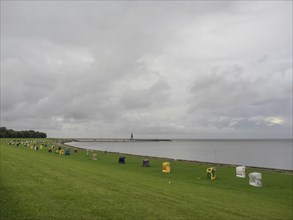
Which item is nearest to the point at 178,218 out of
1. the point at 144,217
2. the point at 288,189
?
the point at 144,217

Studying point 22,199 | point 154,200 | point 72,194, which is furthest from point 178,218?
point 22,199

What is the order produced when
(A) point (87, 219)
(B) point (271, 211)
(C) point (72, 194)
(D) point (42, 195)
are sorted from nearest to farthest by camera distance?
(A) point (87, 219), (D) point (42, 195), (C) point (72, 194), (B) point (271, 211)

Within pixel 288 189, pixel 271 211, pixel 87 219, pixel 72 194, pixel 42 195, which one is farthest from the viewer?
pixel 288 189

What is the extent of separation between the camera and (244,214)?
513 inches

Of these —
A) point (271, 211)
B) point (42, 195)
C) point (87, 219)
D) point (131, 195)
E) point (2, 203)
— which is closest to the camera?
point (87, 219)

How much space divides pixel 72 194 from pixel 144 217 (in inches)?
143

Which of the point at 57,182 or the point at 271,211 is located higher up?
the point at 57,182

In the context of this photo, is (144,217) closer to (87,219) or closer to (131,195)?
(87,219)

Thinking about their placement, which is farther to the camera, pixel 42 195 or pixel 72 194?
pixel 72 194

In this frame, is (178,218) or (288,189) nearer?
(178,218)

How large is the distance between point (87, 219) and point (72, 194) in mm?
3270

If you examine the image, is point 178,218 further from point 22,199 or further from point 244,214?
point 22,199

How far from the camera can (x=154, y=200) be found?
42.5 feet

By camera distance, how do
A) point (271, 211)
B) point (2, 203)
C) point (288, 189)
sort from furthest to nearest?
point (288, 189)
point (271, 211)
point (2, 203)
